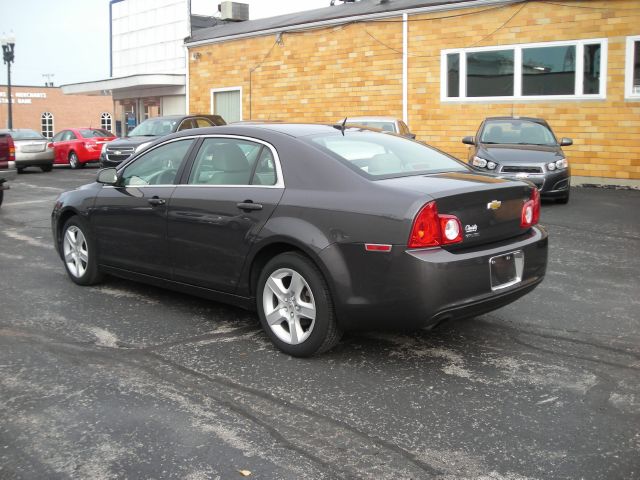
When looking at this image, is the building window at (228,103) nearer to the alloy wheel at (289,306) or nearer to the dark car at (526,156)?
the dark car at (526,156)

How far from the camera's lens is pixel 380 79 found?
66.8ft

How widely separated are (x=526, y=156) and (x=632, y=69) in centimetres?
525

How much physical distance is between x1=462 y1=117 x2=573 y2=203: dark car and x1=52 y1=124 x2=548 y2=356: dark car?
23.6ft

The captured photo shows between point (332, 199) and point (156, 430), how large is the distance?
1795mm

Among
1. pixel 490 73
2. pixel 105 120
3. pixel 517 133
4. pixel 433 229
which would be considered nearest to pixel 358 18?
pixel 490 73

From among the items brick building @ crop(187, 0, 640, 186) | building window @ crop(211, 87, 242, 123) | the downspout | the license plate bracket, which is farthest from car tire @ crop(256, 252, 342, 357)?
building window @ crop(211, 87, 242, 123)

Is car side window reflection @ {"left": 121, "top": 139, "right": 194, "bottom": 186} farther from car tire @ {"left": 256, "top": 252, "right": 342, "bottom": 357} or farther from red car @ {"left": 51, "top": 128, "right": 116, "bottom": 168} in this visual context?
red car @ {"left": 51, "top": 128, "right": 116, "bottom": 168}

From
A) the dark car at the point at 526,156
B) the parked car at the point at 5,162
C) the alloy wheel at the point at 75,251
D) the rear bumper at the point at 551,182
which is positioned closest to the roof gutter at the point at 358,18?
the dark car at the point at 526,156

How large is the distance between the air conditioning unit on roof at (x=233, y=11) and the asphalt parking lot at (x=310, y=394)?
2632 centimetres

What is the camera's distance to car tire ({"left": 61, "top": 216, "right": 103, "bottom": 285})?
668cm

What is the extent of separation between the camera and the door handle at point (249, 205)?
16.4 ft

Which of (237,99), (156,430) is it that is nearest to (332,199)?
(156,430)

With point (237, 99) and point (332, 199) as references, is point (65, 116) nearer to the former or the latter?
point (237, 99)

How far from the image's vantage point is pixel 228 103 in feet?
83.0
